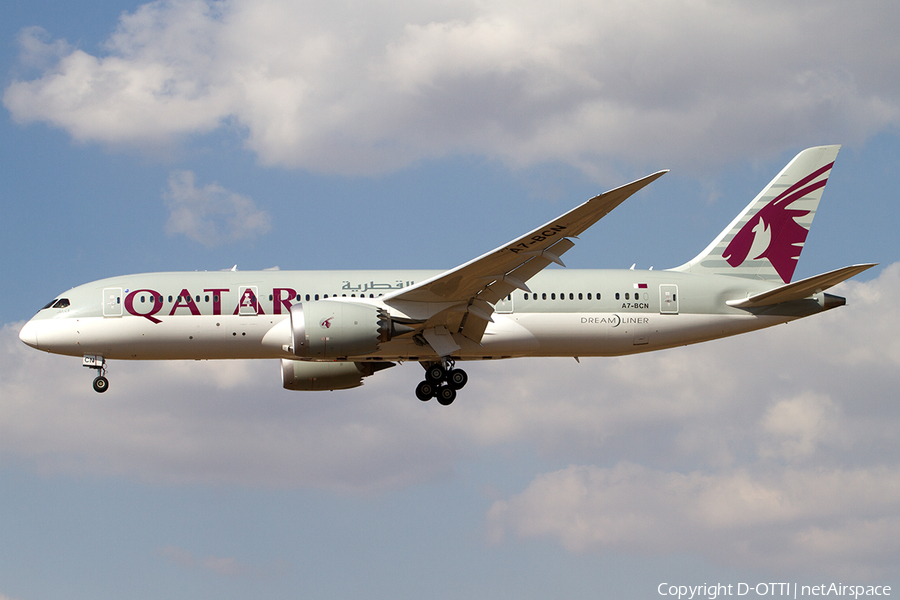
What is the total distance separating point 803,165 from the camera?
121ft

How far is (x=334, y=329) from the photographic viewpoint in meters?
28.5

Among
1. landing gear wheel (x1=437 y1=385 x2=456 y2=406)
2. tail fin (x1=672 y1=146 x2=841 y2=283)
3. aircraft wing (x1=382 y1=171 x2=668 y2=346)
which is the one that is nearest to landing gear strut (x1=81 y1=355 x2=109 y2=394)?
aircraft wing (x1=382 y1=171 x2=668 y2=346)

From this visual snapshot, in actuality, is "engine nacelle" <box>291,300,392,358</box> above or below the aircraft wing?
below

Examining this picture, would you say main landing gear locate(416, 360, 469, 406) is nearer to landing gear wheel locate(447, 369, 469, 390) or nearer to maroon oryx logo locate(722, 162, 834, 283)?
landing gear wheel locate(447, 369, 469, 390)

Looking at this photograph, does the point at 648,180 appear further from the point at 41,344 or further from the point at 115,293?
the point at 41,344

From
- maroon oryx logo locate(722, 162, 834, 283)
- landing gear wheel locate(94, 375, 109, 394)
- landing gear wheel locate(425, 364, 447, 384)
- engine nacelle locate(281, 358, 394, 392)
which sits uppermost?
maroon oryx logo locate(722, 162, 834, 283)

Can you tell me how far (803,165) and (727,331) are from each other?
8270mm

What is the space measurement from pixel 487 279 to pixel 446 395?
5774 mm

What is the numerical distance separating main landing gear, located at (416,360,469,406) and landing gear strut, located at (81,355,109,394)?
10440 mm

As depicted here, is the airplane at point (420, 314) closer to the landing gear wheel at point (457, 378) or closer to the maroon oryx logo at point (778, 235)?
the landing gear wheel at point (457, 378)

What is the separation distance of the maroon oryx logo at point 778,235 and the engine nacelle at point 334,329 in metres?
13.9

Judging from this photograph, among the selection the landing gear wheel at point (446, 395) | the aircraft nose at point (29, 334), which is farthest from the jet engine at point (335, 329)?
the aircraft nose at point (29, 334)

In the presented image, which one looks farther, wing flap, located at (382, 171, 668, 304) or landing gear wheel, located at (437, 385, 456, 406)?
landing gear wheel, located at (437, 385, 456, 406)

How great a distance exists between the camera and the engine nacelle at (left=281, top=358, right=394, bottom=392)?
35469 mm
